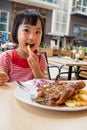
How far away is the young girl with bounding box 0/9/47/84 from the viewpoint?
91 centimetres

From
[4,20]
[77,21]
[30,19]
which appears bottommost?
[30,19]

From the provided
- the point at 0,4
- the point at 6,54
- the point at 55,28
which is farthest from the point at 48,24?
the point at 6,54

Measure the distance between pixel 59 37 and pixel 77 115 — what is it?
14.7 meters

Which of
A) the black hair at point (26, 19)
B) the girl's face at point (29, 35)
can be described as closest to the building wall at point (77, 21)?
the black hair at point (26, 19)

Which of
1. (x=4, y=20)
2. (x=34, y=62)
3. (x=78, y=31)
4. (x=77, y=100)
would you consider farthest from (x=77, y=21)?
(x=77, y=100)

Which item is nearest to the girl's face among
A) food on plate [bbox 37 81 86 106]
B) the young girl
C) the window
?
the young girl

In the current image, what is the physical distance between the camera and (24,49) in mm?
948

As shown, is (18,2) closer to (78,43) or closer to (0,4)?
(0,4)

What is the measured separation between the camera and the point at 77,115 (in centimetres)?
49

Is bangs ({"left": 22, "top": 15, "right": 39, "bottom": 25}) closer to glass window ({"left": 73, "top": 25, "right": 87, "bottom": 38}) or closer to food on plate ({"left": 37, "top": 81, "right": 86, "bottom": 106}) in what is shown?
food on plate ({"left": 37, "top": 81, "right": 86, "bottom": 106})

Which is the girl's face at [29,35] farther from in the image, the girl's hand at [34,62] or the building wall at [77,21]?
the building wall at [77,21]

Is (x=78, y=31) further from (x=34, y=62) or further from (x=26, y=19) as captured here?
(x=34, y=62)

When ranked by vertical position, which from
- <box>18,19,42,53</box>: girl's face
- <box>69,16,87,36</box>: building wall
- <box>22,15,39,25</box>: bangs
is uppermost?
<box>69,16,87,36</box>: building wall

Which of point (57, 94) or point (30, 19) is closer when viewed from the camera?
point (57, 94)
